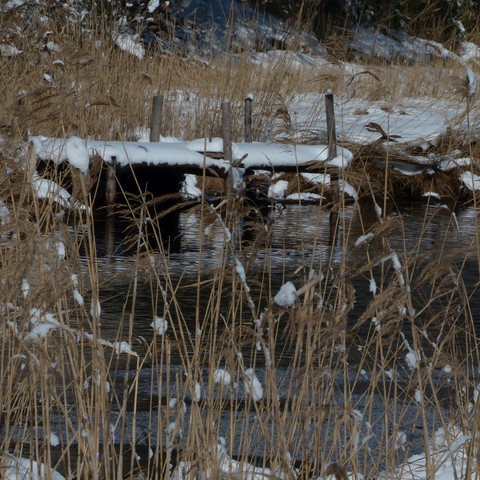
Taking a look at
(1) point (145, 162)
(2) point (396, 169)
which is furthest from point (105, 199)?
(2) point (396, 169)

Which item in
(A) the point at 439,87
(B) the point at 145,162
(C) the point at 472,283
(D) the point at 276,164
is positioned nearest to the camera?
(C) the point at 472,283

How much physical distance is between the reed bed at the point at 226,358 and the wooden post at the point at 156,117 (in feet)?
7.47

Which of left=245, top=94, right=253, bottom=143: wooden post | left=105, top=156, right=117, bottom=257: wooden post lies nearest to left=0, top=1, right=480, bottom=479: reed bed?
left=105, top=156, right=117, bottom=257: wooden post

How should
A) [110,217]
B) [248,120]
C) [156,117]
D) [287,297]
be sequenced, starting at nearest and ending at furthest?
1. [287,297]
2. [110,217]
3. [156,117]
4. [248,120]

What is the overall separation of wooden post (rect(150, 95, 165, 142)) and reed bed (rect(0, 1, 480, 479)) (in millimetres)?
2278

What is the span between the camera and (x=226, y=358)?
6.49 ft

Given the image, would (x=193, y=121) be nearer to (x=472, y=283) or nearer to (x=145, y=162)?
(x=145, y=162)

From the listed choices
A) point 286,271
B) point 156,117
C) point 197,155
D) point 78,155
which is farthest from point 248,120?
point 78,155

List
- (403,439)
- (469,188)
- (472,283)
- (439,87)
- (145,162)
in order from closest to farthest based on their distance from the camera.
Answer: (403,439)
(472,283)
(145,162)
(469,188)
(439,87)

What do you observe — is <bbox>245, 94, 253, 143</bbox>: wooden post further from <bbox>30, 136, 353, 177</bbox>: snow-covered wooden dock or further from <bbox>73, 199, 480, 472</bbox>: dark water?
<bbox>73, 199, 480, 472</bbox>: dark water

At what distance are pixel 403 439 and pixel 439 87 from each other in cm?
952

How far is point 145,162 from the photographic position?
6473 millimetres

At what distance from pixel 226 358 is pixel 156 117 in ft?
18.3

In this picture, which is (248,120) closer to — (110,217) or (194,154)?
(194,154)
